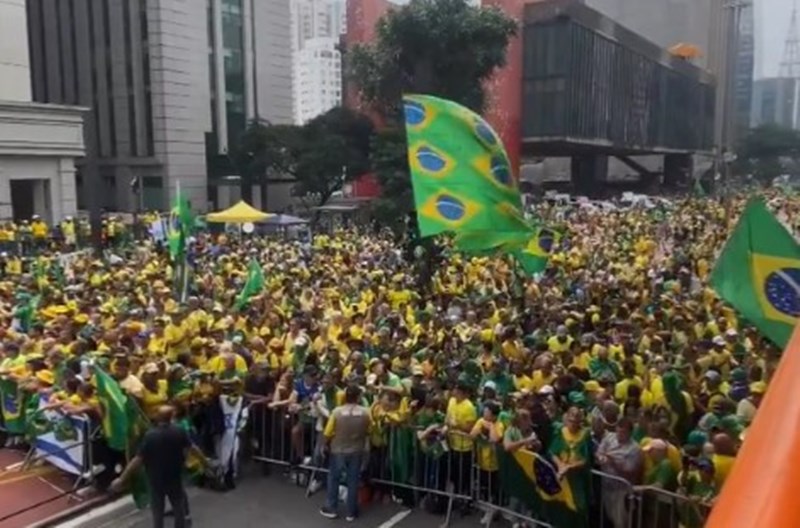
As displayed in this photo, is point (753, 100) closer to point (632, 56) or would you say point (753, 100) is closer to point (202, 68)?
point (632, 56)

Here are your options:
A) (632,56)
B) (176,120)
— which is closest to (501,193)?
(176,120)

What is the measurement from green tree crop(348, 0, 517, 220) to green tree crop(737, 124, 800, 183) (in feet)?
277

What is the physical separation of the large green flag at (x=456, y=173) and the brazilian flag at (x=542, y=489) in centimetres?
449

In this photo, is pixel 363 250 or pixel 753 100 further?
pixel 753 100

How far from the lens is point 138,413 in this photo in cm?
799

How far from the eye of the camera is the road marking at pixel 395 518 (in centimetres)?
767

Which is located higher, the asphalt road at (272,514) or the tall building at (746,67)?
the tall building at (746,67)

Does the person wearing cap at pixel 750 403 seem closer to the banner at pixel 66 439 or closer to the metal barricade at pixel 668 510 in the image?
the metal barricade at pixel 668 510

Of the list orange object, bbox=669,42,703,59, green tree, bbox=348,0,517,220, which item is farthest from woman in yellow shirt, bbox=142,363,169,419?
orange object, bbox=669,42,703,59

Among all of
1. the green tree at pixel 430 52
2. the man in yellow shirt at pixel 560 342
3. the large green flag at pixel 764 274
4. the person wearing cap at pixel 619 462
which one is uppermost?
the green tree at pixel 430 52

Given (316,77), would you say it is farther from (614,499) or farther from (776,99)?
(614,499)

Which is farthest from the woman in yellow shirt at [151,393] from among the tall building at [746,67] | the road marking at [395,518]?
the tall building at [746,67]

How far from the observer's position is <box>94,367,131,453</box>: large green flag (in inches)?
310

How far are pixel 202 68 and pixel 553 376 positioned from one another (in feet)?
158
